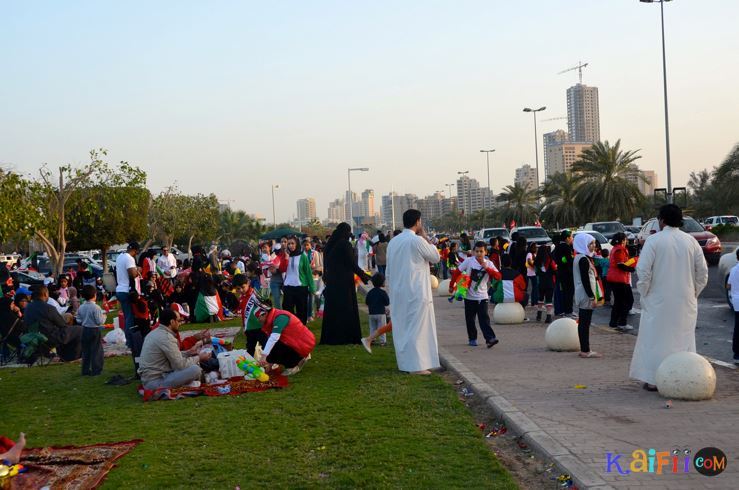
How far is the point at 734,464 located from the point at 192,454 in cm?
438

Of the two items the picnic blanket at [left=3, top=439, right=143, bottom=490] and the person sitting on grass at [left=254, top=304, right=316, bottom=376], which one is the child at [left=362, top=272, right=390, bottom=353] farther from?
the picnic blanket at [left=3, top=439, right=143, bottom=490]

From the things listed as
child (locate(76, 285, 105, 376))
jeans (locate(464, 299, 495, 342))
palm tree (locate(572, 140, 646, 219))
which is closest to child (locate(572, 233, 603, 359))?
jeans (locate(464, 299, 495, 342))

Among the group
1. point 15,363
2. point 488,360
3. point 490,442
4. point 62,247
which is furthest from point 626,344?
point 62,247

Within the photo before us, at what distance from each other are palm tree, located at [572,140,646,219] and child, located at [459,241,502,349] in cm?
4111

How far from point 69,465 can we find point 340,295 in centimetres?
695

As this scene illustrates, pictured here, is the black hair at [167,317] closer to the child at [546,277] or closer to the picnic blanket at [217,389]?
the picnic blanket at [217,389]

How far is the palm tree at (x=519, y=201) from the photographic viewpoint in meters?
75.5

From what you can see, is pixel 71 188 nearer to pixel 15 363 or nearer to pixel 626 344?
pixel 15 363

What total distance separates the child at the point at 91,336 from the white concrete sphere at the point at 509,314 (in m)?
7.75

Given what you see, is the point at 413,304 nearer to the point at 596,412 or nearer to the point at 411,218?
the point at 411,218

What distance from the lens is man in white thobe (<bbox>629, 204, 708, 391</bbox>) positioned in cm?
842

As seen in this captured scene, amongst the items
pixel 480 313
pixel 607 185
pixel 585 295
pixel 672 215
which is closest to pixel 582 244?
pixel 585 295

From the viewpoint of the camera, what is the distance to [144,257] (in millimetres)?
17375

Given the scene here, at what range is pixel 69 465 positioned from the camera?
6.59m
